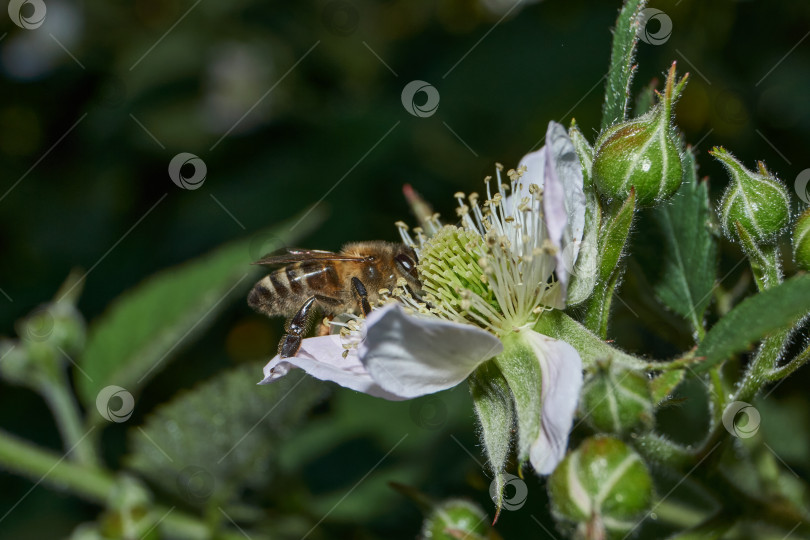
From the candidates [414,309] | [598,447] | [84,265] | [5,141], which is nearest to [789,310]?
[598,447]

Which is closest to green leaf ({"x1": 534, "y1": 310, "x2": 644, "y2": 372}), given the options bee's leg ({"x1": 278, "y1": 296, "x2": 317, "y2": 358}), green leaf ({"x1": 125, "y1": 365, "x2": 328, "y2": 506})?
bee's leg ({"x1": 278, "y1": 296, "x2": 317, "y2": 358})

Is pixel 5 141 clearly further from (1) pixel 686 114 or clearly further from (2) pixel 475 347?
(2) pixel 475 347

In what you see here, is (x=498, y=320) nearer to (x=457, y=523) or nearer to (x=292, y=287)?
(x=457, y=523)

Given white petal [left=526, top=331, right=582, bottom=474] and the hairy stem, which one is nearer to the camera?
white petal [left=526, top=331, right=582, bottom=474]

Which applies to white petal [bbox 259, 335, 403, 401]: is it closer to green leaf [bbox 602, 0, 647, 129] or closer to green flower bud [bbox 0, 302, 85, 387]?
green leaf [bbox 602, 0, 647, 129]

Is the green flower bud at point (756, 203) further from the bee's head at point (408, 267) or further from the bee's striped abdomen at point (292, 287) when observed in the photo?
the bee's striped abdomen at point (292, 287)

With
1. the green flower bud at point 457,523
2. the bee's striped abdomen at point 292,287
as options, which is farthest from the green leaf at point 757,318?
the bee's striped abdomen at point 292,287
